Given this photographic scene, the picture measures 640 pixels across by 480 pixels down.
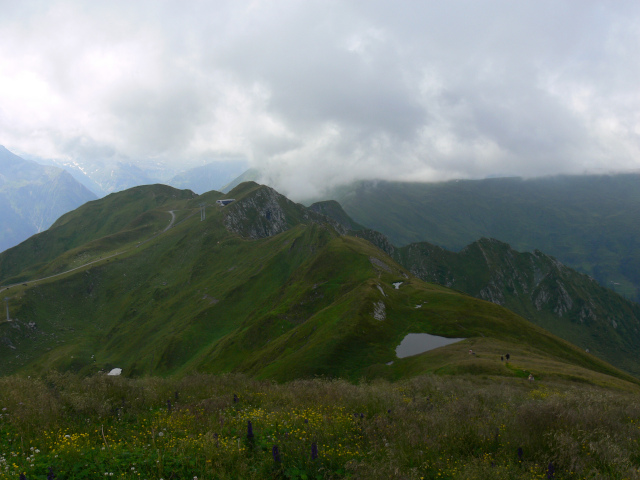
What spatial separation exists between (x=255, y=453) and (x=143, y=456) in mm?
3753

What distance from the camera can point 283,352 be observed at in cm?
7762

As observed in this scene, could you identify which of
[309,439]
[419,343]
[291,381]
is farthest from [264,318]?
[309,439]

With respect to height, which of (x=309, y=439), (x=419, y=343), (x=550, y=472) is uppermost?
(x=309, y=439)

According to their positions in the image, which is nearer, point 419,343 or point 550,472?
point 550,472

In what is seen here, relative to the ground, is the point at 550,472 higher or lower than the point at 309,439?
lower

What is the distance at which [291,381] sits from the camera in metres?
38.4

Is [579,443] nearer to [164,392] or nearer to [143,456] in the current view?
[143,456]

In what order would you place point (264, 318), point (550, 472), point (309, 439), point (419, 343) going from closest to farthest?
point (550, 472) < point (309, 439) < point (419, 343) < point (264, 318)

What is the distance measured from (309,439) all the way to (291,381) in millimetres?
27657

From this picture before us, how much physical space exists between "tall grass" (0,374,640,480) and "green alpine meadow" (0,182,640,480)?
0.26ft

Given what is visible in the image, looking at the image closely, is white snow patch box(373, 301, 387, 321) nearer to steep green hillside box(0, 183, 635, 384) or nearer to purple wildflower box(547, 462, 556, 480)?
steep green hillside box(0, 183, 635, 384)

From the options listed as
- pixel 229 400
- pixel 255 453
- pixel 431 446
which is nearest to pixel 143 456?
pixel 255 453

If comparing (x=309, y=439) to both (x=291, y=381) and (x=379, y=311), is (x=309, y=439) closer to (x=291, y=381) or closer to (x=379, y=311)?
(x=291, y=381)

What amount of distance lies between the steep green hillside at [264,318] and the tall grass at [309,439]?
37.3m
